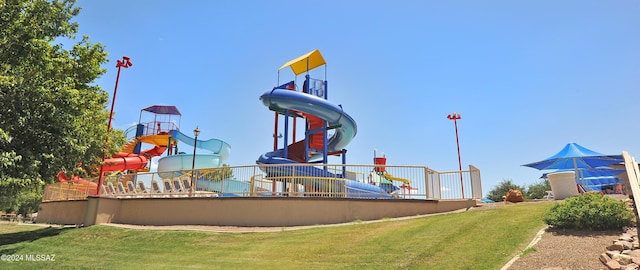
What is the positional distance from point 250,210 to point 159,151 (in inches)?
1083

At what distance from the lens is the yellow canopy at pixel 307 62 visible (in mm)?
25500

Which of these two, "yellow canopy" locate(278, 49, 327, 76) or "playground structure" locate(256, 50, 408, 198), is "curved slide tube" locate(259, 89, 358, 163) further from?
"yellow canopy" locate(278, 49, 327, 76)

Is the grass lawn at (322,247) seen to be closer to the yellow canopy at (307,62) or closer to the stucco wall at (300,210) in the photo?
the stucco wall at (300,210)

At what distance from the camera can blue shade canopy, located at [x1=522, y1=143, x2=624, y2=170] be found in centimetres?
2186

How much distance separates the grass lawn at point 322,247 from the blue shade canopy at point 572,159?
41.6ft

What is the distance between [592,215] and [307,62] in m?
20.1

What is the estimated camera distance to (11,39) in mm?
9586

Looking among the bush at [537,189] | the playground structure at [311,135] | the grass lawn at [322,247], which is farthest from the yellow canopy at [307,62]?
the bush at [537,189]

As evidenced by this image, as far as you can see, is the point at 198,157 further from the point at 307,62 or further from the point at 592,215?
the point at 592,215

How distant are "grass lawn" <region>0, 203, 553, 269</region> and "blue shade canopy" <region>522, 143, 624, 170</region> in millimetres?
12695

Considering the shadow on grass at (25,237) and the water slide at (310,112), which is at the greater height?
the water slide at (310,112)

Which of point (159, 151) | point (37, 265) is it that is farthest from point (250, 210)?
point (159, 151)

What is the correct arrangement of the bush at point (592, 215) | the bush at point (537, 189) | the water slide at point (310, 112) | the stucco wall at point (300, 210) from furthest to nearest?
the bush at point (537, 189), the water slide at point (310, 112), the stucco wall at point (300, 210), the bush at point (592, 215)

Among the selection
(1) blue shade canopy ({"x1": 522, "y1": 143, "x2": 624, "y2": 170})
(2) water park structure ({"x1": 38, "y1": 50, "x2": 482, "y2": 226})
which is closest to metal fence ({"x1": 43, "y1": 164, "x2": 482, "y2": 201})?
(2) water park structure ({"x1": 38, "y1": 50, "x2": 482, "y2": 226})
